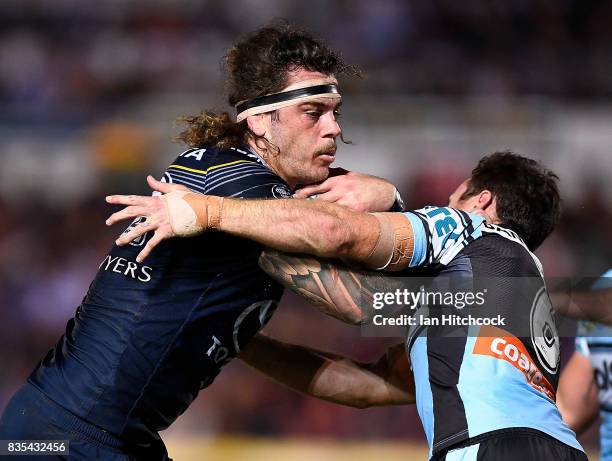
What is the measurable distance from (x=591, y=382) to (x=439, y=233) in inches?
91.9

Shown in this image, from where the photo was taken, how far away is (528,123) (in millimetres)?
11211

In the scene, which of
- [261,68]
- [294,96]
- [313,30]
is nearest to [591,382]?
[294,96]

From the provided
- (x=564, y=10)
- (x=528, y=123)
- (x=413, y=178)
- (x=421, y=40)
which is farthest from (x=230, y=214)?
(x=564, y=10)

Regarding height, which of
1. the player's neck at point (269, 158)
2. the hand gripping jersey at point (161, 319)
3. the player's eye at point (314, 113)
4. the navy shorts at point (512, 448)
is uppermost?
the player's eye at point (314, 113)

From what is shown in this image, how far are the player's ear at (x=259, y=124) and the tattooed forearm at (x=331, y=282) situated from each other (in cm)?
65

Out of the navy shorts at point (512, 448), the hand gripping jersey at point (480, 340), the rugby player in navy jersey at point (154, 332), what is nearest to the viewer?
the navy shorts at point (512, 448)

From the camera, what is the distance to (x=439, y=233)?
3719mm

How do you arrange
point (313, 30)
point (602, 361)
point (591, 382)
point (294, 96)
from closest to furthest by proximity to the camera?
point (294, 96) → point (602, 361) → point (591, 382) → point (313, 30)

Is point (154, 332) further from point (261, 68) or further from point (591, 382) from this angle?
point (591, 382)

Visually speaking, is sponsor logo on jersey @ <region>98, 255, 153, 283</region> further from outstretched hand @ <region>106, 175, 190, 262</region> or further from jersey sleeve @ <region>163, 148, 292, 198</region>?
jersey sleeve @ <region>163, 148, 292, 198</region>

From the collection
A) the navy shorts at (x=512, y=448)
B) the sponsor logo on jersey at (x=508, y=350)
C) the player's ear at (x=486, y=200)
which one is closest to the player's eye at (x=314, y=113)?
the player's ear at (x=486, y=200)

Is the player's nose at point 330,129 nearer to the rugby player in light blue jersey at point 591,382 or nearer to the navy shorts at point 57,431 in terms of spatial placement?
the navy shorts at point 57,431

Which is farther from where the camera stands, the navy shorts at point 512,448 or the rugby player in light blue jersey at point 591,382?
the rugby player in light blue jersey at point 591,382

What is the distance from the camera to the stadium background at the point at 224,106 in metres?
9.24
